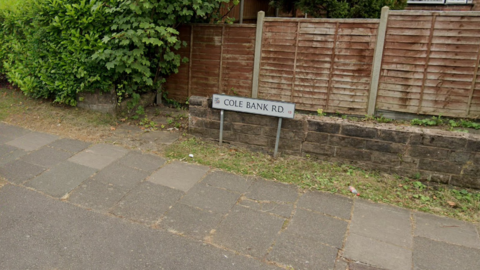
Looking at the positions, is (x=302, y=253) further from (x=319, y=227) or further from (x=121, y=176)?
(x=121, y=176)

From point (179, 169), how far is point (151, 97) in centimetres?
339

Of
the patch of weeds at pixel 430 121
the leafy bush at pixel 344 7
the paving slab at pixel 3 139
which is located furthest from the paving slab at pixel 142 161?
the leafy bush at pixel 344 7

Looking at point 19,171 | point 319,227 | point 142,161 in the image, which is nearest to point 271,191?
point 319,227

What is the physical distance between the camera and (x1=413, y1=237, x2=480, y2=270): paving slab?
362 centimetres

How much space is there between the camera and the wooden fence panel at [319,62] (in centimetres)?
761

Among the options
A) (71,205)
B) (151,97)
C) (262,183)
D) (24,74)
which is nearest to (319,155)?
(262,183)

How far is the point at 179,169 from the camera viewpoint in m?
5.44

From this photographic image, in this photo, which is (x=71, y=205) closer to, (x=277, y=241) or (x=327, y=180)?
(x=277, y=241)

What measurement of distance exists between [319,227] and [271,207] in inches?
24.3

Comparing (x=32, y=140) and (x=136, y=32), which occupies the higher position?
(x=136, y=32)

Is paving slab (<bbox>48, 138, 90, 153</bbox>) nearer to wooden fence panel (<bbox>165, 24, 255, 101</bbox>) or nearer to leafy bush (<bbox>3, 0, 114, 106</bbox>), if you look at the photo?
leafy bush (<bbox>3, 0, 114, 106</bbox>)

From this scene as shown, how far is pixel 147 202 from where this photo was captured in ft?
14.9

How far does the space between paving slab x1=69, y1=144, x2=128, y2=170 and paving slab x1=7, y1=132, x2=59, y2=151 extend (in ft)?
2.53

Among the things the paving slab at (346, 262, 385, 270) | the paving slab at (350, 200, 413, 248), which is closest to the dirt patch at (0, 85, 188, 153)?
the paving slab at (350, 200, 413, 248)
